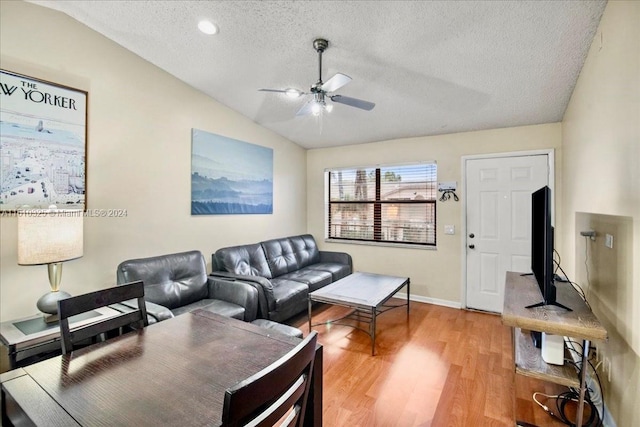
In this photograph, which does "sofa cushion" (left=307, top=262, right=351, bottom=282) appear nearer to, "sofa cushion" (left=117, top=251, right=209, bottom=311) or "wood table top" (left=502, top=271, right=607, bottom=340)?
"sofa cushion" (left=117, top=251, right=209, bottom=311)

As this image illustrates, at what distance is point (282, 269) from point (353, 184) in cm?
188

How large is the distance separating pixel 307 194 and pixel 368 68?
293 cm

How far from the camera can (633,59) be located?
1.48 metres

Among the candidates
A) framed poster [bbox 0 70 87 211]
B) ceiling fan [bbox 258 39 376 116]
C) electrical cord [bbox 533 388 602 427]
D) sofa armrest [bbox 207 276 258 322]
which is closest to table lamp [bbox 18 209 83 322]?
framed poster [bbox 0 70 87 211]

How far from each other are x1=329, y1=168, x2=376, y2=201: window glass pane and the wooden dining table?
12.1 feet

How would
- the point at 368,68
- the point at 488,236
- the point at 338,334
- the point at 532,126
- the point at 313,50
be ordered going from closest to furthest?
the point at 313,50 < the point at 368,68 < the point at 338,334 < the point at 532,126 < the point at 488,236

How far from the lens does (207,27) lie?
244cm

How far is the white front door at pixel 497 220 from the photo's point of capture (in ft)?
12.1

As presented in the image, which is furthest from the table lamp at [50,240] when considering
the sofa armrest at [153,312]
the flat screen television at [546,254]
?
the flat screen television at [546,254]

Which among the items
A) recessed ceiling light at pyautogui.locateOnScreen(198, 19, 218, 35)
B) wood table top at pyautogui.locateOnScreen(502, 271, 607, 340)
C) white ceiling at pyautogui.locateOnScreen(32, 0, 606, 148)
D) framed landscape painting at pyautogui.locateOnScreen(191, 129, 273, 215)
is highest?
recessed ceiling light at pyautogui.locateOnScreen(198, 19, 218, 35)

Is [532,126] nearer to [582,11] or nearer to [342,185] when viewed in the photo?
[582,11]

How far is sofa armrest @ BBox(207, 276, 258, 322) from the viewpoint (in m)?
2.86

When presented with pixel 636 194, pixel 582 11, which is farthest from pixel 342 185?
pixel 636 194

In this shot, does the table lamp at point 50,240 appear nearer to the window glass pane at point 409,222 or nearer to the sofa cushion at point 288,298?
the sofa cushion at point 288,298
